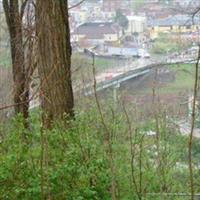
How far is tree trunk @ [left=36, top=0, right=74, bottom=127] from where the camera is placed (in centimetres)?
608

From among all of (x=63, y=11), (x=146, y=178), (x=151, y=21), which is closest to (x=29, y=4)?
(x=63, y=11)

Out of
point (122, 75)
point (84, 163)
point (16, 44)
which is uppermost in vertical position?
point (16, 44)

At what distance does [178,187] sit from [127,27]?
7424 millimetres

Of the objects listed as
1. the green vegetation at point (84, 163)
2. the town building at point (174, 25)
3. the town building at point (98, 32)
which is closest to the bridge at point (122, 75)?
the town building at point (174, 25)

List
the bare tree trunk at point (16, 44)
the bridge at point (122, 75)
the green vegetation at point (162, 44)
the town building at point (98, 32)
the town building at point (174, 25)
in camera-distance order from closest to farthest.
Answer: the town building at point (174, 25) < the bridge at point (122, 75) < the bare tree trunk at point (16, 44) < the green vegetation at point (162, 44) < the town building at point (98, 32)

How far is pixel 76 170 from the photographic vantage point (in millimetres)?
3875

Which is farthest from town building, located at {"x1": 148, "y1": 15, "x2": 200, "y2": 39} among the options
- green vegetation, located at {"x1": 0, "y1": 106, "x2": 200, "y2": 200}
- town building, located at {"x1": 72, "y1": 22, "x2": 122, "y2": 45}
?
green vegetation, located at {"x1": 0, "y1": 106, "x2": 200, "y2": 200}

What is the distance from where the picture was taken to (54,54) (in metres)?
6.25

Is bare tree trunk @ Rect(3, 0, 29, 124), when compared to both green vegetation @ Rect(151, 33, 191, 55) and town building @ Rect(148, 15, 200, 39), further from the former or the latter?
town building @ Rect(148, 15, 200, 39)

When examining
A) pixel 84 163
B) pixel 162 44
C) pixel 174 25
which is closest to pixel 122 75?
pixel 174 25

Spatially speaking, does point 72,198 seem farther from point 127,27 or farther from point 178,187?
point 127,27

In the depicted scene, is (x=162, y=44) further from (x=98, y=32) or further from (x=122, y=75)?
(x=98, y=32)

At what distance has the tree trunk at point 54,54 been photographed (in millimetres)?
6082

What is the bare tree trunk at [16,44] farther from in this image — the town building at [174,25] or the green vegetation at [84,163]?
the green vegetation at [84,163]
